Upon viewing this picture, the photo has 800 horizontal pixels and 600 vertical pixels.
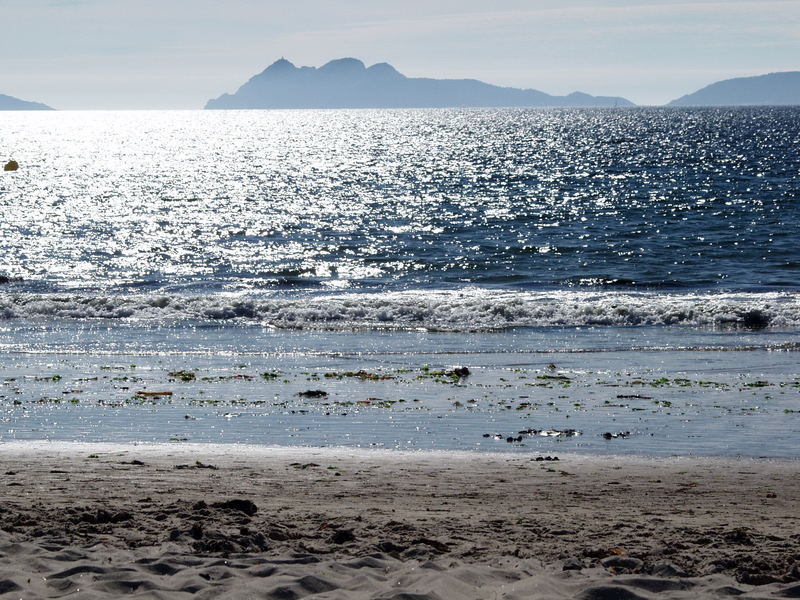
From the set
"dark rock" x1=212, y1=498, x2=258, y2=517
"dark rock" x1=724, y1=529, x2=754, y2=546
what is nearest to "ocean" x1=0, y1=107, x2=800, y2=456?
"dark rock" x1=212, y1=498, x2=258, y2=517

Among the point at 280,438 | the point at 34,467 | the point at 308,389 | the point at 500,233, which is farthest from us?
the point at 500,233

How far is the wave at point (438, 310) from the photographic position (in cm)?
2648

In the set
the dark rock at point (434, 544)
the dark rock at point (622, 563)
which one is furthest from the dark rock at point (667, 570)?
the dark rock at point (434, 544)

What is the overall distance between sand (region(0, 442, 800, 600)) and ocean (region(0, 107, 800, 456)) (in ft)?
4.63

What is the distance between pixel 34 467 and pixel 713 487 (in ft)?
26.9

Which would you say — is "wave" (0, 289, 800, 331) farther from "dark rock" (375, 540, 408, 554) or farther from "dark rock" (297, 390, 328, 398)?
"dark rock" (375, 540, 408, 554)

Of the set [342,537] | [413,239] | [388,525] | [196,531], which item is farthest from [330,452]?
[413,239]

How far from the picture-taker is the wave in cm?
2648

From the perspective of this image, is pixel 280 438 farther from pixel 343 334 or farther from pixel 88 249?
pixel 88 249

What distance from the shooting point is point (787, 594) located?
7.11 meters

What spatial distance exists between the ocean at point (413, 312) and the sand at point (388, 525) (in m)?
1.41

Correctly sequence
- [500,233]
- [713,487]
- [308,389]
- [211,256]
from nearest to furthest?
1. [713,487]
2. [308,389]
3. [211,256]
4. [500,233]

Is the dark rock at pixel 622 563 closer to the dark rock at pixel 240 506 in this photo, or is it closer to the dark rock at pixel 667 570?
the dark rock at pixel 667 570

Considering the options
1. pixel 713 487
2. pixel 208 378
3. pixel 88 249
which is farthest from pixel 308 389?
pixel 88 249
